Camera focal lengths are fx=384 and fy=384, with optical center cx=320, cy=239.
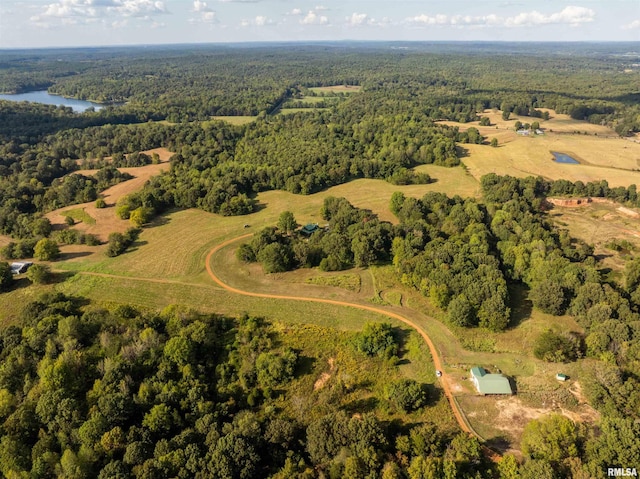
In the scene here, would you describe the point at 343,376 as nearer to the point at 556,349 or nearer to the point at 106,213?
the point at 556,349

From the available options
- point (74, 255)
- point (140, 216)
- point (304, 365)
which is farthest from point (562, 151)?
point (74, 255)

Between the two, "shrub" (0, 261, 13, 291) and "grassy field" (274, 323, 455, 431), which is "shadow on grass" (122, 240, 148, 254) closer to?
"shrub" (0, 261, 13, 291)

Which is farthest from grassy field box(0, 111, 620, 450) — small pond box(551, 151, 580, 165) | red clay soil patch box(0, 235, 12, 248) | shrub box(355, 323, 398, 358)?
small pond box(551, 151, 580, 165)

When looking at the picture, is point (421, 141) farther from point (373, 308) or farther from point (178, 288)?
point (178, 288)

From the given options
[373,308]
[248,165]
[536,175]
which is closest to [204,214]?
[248,165]

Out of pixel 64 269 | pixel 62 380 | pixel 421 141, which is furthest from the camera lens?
pixel 421 141
